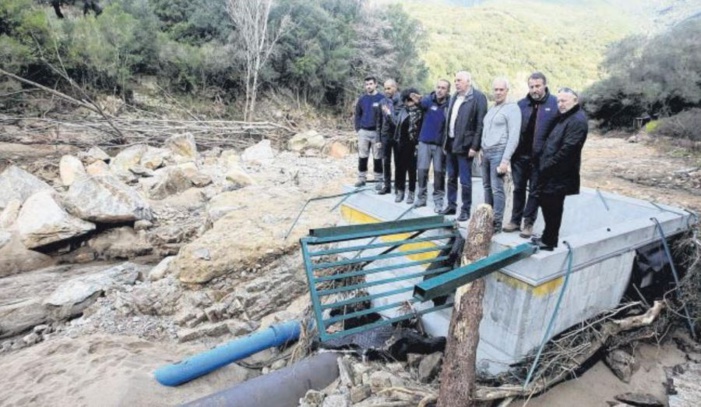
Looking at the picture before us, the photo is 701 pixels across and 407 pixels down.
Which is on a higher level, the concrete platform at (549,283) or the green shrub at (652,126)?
the green shrub at (652,126)

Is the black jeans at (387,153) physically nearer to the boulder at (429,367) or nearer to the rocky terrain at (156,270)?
the rocky terrain at (156,270)

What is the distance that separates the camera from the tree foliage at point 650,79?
16.5m

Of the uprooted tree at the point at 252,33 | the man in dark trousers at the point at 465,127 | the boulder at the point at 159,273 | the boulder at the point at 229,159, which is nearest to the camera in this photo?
the man in dark trousers at the point at 465,127

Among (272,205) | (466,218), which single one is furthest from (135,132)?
(466,218)

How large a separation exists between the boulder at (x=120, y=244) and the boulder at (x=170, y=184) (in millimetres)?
1715

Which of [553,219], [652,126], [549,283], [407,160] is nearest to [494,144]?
[553,219]

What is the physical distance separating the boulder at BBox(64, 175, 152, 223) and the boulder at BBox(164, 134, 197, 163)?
381 cm

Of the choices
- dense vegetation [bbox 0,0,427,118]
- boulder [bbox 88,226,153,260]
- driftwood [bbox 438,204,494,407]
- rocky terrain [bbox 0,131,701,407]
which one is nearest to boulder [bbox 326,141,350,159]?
rocky terrain [bbox 0,131,701,407]

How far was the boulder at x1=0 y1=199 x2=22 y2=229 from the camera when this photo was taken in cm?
896

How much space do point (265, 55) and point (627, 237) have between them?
16.7 metres

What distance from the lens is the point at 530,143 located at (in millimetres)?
4297

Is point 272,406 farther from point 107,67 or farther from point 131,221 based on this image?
point 107,67

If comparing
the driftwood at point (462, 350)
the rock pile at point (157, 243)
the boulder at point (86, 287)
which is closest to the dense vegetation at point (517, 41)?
the rock pile at point (157, 243)

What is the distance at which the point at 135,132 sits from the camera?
14.0 metres
